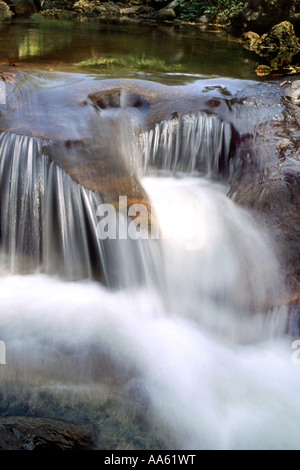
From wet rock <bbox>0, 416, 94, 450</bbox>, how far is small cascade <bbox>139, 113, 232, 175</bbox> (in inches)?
127

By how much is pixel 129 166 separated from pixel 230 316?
6.50ft

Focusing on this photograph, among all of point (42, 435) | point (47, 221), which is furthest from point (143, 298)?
point (42, 435)

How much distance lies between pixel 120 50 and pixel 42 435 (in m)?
8.33

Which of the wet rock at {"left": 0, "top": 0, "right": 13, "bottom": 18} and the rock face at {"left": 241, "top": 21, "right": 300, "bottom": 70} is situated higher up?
the wet rock at {"left": 0, "top": 0, "right": 13, "bottom": 18}

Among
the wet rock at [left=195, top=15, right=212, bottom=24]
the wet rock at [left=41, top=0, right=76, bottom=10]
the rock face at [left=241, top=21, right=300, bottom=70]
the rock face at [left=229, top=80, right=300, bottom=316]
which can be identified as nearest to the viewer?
the rock face at [left=229, top=80, right=300, bottom=316]

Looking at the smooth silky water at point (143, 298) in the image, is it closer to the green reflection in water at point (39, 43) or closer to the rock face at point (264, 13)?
the green reflection in water at point (39, 43)

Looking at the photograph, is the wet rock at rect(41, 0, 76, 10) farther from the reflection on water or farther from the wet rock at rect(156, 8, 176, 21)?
the reflection on water

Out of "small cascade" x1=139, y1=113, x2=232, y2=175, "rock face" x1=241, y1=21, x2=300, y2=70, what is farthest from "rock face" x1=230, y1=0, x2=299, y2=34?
"small cascade" x1=139, y1=113, x2=232, y2=175

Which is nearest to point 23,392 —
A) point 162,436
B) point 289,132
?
point 162,436

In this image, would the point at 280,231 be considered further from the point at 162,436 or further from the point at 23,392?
the point at 23,392

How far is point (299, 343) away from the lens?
3.46 meters

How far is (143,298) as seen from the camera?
3.79 meters

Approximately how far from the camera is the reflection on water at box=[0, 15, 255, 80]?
684cm

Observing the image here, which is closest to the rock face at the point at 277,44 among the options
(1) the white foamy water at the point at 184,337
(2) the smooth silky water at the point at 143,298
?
(2) the smooth silky water at the point at 143,298
